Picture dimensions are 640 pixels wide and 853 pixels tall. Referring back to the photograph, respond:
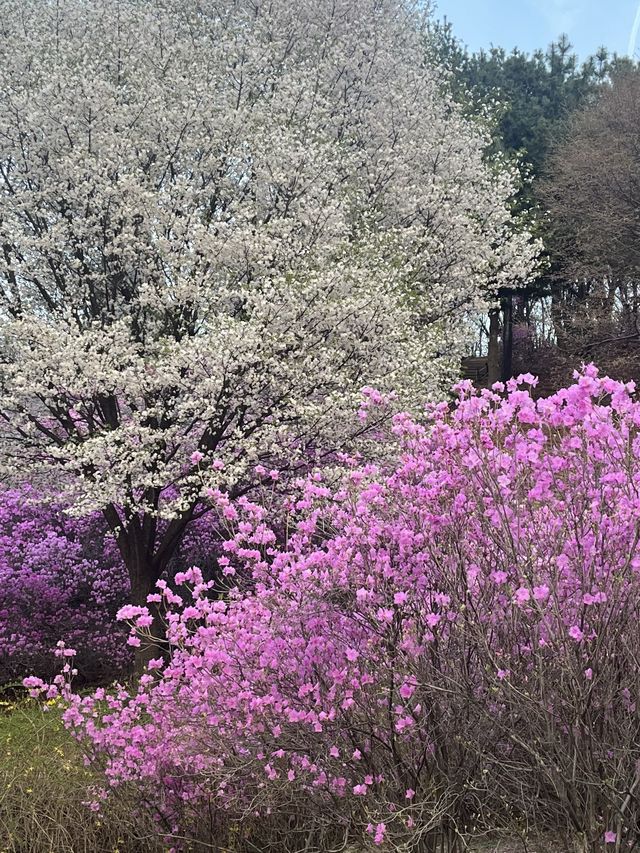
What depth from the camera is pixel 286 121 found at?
41.6 ft

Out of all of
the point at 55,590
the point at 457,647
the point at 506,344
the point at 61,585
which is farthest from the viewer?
the point at 506,344

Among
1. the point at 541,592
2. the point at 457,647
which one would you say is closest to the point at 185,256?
the point at 457,647

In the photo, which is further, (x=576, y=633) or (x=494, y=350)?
(x=494, y=350)

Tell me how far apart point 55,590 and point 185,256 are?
5861 millimetres

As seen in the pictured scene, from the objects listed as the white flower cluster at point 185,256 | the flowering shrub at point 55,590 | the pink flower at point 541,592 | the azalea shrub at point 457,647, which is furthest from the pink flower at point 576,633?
the flowering shrub at point 55,590

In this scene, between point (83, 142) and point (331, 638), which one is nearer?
point (331, 638)

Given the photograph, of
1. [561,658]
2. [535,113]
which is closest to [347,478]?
[561,658]

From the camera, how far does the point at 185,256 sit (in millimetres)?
11000

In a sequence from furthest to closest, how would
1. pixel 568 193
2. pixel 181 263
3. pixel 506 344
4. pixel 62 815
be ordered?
pixel 506 344 < pixel 568 193 < pixel 181 263 < pixel 62 815

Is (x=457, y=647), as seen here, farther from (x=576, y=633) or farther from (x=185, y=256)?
(x=185, y=256)

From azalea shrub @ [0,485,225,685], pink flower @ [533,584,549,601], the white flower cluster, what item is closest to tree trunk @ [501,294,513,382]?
the white flower cluster

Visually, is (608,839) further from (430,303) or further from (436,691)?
(430,303)

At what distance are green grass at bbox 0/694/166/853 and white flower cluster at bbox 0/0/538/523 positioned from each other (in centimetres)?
384

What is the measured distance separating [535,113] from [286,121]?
21043 millimetres
